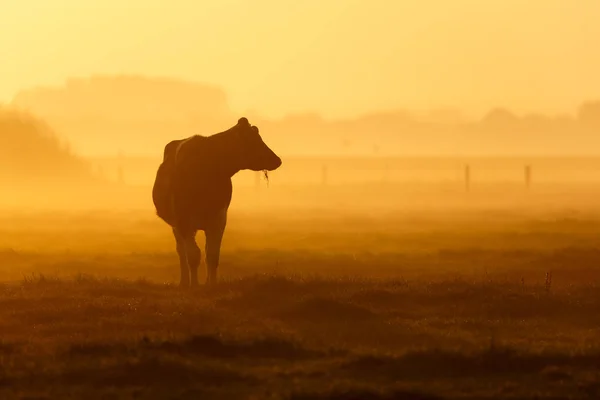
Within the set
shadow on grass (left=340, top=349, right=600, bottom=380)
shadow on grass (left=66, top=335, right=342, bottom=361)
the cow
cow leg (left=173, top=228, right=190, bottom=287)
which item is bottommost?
shadow on grass (left=340, top=349, right=600, bottom=380)

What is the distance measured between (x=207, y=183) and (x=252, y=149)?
1.08 m

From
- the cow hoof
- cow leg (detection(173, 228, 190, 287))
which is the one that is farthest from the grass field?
cow leg (detection(173, 228, 190, 287))

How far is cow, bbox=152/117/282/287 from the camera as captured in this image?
18141 millimetres

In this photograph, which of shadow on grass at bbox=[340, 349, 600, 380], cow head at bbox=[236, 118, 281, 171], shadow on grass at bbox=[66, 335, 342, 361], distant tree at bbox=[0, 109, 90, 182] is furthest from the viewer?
distant tree at bbox=[0, 109, 90, 182]

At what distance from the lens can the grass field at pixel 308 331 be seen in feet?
34.8

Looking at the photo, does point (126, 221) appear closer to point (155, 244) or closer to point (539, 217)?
point (155, 244)

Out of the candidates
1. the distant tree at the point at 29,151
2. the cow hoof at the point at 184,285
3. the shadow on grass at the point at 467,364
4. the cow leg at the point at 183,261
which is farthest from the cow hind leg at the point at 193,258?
the distant tree at the point at 29,151

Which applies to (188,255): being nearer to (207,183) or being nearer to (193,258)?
(193,258)

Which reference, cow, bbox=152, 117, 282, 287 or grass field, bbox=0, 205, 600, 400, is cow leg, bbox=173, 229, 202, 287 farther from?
grass field, bbox=0, 205, 600, 400

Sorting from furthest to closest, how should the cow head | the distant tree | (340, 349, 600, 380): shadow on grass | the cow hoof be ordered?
the distant tree → the cow head → the cow hoof → (340, 349, 600, 380): shadow on grass

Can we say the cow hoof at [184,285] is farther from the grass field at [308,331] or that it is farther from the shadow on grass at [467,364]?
the shadow on grass at [467,364]

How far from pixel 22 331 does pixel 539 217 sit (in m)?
37.3

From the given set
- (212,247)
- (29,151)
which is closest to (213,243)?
(212,247)

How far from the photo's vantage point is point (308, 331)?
45.0ft
